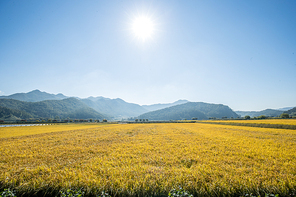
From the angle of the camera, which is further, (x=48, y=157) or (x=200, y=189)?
(x=48, y=157)

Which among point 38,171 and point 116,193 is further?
point 38,171

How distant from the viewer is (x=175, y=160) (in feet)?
26.8

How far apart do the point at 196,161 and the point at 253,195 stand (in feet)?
12.2

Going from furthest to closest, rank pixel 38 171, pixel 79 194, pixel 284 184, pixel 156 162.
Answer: pixel 156 162 < pixel 38 171 < pixel 284 184 < pixel 79 194

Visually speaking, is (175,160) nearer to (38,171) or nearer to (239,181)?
(239,181)

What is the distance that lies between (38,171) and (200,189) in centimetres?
804

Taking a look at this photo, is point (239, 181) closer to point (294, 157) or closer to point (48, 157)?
point (294, 157)

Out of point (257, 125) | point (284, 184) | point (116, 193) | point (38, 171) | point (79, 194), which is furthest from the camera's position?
point (257, 125)

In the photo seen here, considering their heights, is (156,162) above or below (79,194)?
below

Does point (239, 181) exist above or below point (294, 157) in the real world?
above

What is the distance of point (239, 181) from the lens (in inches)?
193

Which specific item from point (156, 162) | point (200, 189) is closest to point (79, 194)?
point (200, 189)

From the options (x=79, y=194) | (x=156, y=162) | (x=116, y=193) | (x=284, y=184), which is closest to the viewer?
(x=79, y=194)

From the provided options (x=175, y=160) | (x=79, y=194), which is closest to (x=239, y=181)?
(x=175, y=160)
